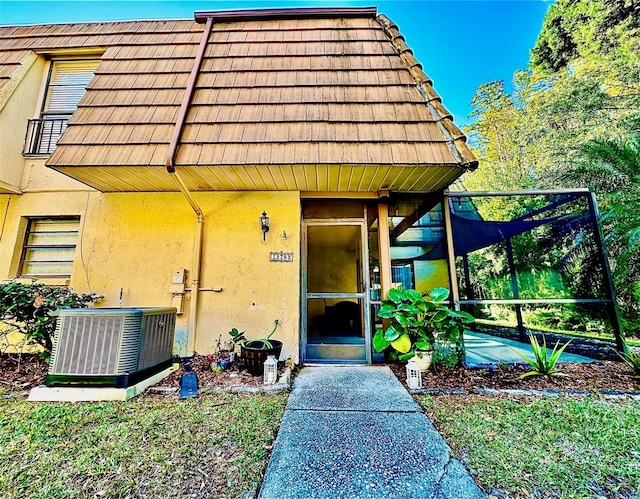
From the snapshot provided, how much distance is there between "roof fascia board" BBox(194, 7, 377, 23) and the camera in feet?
14.5

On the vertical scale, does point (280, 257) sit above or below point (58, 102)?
below

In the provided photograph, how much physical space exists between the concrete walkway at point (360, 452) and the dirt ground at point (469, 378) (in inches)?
28.7

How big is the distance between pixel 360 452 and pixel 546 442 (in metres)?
1.40

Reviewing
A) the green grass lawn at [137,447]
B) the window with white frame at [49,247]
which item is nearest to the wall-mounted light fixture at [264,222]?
the green grass lawn at [137,447]

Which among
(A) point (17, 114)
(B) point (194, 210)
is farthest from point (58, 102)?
(B) point (194, 210)

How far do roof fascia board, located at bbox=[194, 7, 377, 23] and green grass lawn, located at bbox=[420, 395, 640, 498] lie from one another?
578 cm

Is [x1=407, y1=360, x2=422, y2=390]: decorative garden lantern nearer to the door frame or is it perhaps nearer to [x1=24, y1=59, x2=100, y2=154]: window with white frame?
the door frame

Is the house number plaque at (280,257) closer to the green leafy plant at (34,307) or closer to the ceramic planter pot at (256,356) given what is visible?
the ceramic planter pot at (256,356)

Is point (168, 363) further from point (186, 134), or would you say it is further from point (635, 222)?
point (635, 222)

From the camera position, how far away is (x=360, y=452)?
6.03ft

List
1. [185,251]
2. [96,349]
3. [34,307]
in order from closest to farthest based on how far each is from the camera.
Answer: [96,349] < [34,307] < [185,251]

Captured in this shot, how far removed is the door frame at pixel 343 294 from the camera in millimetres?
3961

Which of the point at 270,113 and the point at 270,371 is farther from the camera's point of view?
the point at 270,113

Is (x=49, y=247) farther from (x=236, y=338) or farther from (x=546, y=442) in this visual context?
(x=546, y=442)
